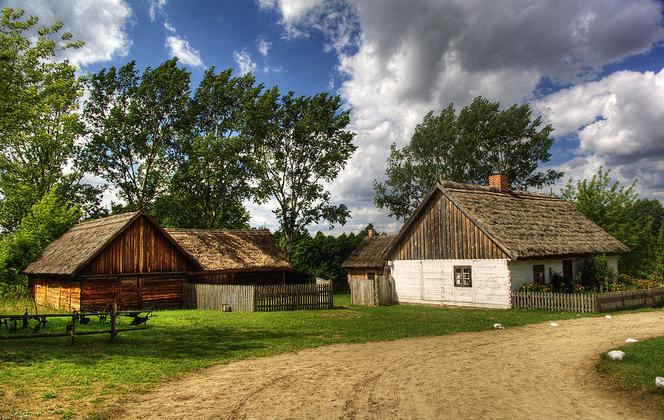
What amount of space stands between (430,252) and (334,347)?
16.7 metres

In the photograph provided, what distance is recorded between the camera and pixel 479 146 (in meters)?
51.7

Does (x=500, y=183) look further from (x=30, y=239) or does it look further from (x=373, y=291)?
(x=30, y=239)

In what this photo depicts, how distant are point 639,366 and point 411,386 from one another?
5862 mm

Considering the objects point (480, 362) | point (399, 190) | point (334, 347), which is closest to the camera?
point (480, 362)

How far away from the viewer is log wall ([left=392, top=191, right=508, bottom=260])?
2727 centimetres

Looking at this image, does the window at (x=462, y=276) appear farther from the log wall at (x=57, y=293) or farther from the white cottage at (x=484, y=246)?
the log wall at (x=57, y=293)

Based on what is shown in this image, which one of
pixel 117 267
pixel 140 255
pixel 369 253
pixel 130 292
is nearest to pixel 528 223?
pixel 369 253

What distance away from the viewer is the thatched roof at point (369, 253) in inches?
1789

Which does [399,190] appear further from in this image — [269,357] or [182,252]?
[269,357]

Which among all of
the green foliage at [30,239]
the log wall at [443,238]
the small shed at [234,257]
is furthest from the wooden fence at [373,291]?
the green foliage at [30,239]

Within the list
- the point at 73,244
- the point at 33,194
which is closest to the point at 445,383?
the point at 73,244

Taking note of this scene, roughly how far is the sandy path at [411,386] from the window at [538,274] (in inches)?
489

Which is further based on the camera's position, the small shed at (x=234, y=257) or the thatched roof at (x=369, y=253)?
the thatched roof at (x=369, y=253)

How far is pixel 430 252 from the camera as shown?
3028cm
